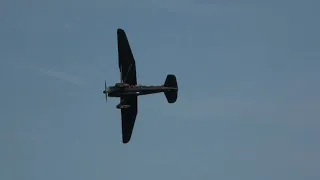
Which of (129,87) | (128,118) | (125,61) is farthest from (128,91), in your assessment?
(128,118)

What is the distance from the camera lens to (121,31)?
419ft

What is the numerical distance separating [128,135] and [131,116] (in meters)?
3.69

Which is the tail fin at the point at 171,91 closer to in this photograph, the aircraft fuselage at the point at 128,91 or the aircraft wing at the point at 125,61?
the aircraft fuselage at the point at 128,91

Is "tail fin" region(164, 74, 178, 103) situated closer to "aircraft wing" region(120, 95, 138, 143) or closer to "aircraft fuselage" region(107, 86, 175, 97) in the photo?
"aircraft fuselage" region(107, 86, 175, 97)

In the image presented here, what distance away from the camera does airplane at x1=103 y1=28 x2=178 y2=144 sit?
123 metres

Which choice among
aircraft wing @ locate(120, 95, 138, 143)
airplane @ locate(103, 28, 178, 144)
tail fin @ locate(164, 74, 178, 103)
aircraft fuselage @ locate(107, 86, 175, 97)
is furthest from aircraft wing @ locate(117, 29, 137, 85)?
aircraft wing @ locate(120, 95, 138, 143)

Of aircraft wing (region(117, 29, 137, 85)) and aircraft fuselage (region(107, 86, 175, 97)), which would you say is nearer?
aircraft fuselage (region(107, 86, 175, 97))

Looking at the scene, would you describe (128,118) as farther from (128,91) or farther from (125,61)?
(125,61)

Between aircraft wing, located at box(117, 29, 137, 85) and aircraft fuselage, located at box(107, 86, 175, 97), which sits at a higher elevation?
aircraft wing, located at box(117, 29, 137, 85)

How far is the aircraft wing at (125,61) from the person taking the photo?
125 m

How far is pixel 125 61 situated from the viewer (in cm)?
12694

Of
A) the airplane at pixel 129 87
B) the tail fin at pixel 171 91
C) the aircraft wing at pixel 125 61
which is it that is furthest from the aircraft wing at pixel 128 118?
the tail fin at pixel 171 91

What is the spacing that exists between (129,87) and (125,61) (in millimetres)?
5725

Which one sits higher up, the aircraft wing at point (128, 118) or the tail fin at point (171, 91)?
the tail fin at point (171, 91)
